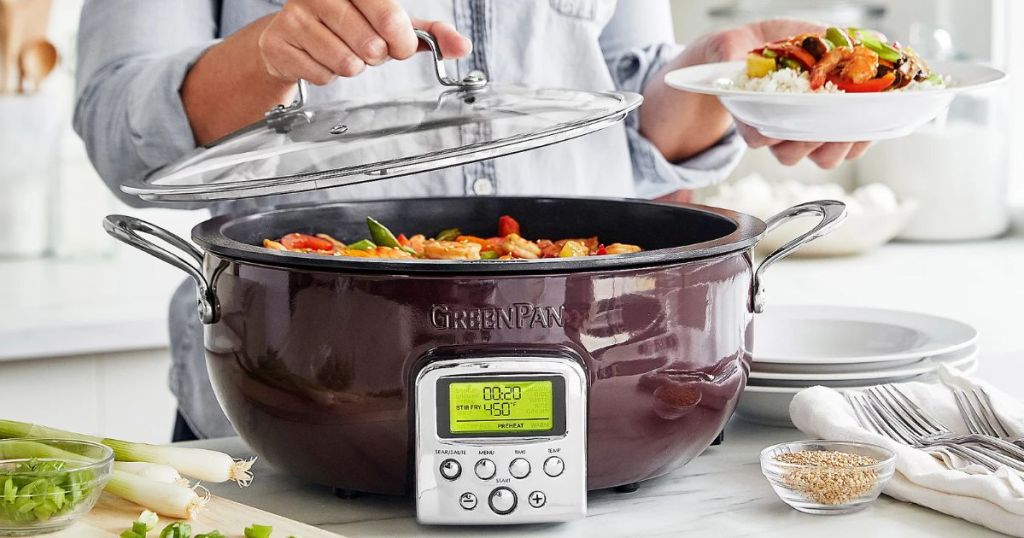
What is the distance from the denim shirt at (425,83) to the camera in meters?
1.49

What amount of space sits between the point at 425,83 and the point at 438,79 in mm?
493

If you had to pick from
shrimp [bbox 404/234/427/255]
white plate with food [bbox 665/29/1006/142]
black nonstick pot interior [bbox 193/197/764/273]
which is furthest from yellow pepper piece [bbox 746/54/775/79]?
shrimp [bbox 404/234/427/255]

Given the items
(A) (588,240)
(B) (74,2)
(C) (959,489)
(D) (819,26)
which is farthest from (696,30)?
(C) (959,489)

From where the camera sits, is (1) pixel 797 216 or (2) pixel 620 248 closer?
(1) pixel 797 216

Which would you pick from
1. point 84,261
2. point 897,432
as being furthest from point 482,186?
point 84,261

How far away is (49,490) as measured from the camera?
3.02ft

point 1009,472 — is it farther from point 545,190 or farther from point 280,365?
point 545,190

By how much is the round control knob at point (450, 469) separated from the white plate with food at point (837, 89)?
0.52 m

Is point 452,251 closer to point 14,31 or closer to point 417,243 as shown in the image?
point 417,243

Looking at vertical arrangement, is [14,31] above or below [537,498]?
above

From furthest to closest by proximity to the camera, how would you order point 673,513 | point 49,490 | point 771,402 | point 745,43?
point 745,43
point 771,402
point 673,513
point 49,490

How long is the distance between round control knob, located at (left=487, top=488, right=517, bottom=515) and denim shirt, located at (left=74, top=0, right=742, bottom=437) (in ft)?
2.01

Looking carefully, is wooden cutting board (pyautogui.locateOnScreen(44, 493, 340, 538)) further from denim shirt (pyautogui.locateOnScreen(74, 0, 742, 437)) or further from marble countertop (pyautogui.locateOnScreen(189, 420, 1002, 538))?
denim shirt (pyautogui.locateOnScreen(74, 0, 742, 437))

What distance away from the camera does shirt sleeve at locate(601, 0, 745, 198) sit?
1779mm
